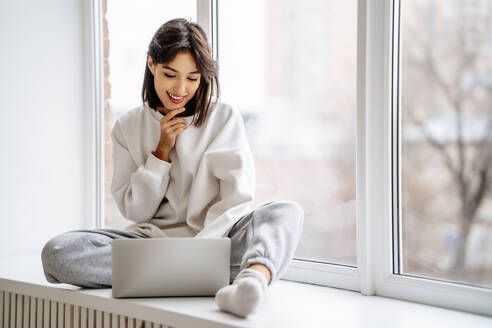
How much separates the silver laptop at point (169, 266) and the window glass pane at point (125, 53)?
78 cm

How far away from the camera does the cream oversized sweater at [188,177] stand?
4.56 ft

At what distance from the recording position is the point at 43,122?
1.96m

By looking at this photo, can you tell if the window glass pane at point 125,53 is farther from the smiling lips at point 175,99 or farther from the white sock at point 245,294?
the white sock at point 245,294

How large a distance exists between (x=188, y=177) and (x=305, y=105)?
0.38 meters

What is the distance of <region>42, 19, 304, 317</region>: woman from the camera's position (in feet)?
4.29

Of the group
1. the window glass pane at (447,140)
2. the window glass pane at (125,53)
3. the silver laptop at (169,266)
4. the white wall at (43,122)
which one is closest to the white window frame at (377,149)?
the window glass pane at (447,140)

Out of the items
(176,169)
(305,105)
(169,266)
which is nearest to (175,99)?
(176,169)

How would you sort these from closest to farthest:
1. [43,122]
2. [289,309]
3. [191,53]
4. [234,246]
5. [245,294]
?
[245,294] < [289,309] < [234,246] < [191,53] < [43,122]

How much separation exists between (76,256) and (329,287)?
2.15ft

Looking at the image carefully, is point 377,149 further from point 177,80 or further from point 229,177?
point 177,80

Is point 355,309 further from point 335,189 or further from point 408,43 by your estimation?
point 408,43

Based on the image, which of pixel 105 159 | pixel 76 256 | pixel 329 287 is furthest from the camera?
pixel 105 159

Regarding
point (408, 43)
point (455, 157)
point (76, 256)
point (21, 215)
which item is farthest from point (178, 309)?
point (21, 215)

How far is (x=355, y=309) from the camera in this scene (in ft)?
3.89
